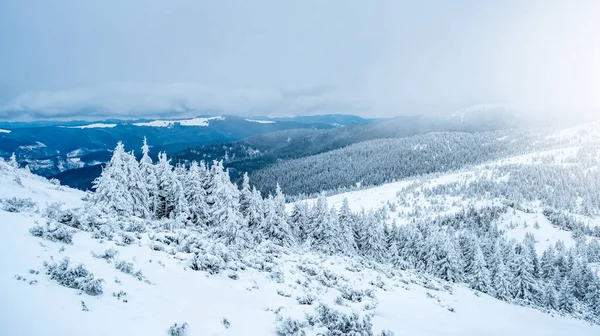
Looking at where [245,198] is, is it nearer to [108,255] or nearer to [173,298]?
[108,255]

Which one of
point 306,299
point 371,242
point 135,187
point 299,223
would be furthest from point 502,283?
point 135,187

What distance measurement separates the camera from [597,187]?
625ft

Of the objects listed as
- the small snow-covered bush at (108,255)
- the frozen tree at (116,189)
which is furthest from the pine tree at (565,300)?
the small snow-covered bush at (108,255)

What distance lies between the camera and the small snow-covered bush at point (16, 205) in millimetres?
13655

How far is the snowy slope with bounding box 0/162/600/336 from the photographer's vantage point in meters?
7.13

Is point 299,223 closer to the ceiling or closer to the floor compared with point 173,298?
closer to the floor

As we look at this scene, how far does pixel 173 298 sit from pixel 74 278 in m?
2.84

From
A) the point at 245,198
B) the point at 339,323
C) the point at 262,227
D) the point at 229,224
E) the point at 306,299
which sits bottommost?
the point at 262,227

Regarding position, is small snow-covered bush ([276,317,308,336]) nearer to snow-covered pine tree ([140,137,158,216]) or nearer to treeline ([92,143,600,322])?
treeline ([92,143,600,322])

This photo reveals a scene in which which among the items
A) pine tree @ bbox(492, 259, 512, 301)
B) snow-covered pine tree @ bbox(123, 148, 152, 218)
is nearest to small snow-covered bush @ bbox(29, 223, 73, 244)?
snow-covered pine tree @ bbox(123, 148, 152, 218)

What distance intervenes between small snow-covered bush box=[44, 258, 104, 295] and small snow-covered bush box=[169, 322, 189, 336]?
92.5 inches

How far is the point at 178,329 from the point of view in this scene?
25.8ft

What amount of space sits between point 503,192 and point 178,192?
211 m

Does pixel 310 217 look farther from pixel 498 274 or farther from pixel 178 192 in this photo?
pixel 498 274
